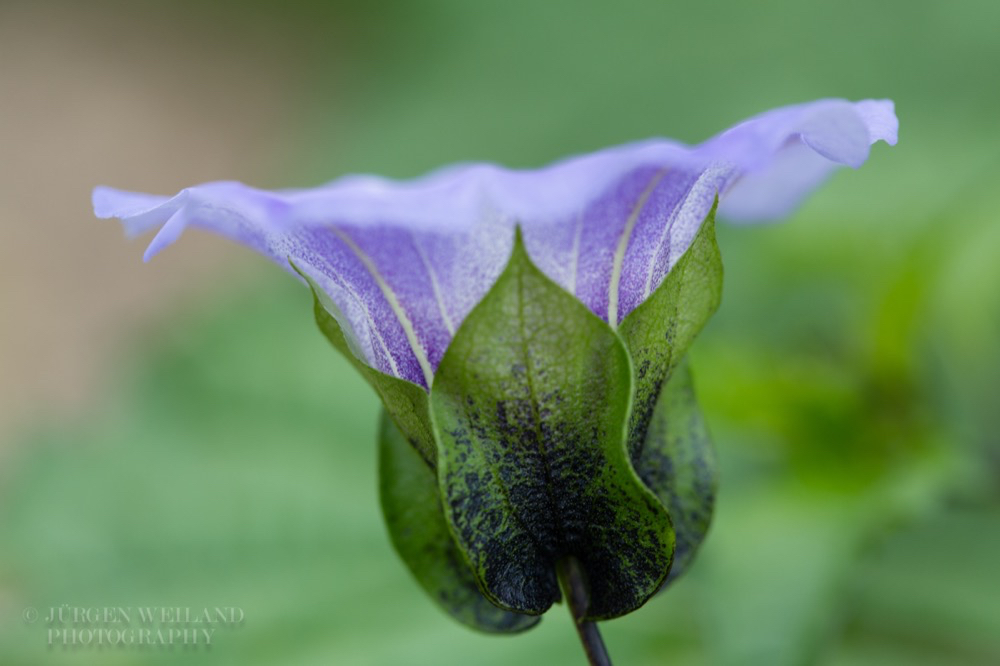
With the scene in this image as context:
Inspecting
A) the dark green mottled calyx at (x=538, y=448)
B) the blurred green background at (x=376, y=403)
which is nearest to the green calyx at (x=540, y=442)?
the dark green mottled calyx at (x=538, y=448)

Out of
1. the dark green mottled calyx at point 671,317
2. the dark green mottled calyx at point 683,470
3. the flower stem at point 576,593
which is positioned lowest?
the flower stem at point 576,593

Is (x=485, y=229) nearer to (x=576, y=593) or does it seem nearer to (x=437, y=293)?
(x=437, y=293)

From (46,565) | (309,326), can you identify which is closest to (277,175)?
(309,326)

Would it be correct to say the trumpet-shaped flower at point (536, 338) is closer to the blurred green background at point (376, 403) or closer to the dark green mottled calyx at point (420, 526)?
the dark green mottled calyx at point (420, 526)

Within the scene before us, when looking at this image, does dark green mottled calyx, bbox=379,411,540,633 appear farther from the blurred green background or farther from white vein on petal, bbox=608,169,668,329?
the blurred green background

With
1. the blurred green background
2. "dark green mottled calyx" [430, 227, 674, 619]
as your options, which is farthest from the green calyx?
the blurred green background
